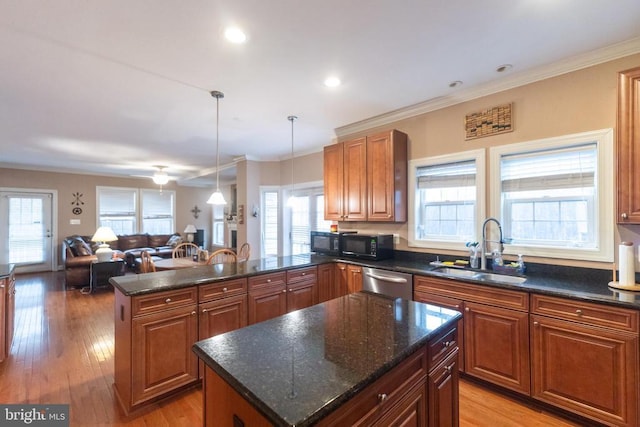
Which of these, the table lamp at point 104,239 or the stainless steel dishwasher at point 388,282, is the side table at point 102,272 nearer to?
the table lamp at point 104,239

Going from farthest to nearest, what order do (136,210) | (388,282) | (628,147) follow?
1. (136,210)
2. (388,282)
3. (628,147)

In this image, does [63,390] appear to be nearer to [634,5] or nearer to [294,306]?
[294,306]

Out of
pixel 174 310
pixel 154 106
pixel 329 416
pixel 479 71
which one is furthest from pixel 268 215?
pixel 329 416

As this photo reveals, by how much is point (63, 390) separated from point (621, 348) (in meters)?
4.04

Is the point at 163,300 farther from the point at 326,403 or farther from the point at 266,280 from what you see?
the point at 326,403

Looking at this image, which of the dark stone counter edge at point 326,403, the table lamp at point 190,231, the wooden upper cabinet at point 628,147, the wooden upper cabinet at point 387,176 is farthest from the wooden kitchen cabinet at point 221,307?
the table lamp at point 190,231

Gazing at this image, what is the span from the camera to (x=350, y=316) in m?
1.61

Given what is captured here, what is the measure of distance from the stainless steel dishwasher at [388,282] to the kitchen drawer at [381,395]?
1517mm

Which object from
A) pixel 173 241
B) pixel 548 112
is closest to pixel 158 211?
pixel 173 241

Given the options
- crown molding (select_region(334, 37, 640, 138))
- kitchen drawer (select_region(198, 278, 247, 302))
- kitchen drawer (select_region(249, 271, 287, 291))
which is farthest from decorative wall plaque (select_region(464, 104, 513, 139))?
kitchen drawer (select_region(198, 278, 247, 302))

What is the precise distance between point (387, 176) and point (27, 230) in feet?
29.1

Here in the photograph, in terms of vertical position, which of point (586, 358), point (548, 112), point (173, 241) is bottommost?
point (586, 358)

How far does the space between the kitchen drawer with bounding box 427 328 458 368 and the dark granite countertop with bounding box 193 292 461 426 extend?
6 cm

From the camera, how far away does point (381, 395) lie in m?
1.07
